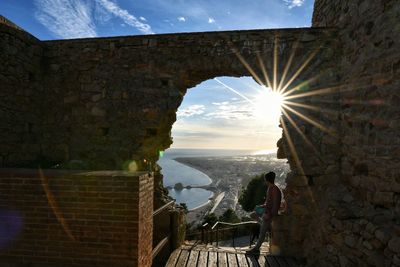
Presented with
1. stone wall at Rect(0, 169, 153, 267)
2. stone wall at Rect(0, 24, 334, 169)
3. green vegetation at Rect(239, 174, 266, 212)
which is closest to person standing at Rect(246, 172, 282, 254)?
stone wall at Rect(0, 24, 334, 169)

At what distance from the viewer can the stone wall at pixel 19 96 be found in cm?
534

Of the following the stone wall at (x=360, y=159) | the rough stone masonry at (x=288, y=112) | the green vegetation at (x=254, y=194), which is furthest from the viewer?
the green vegetation at (x=254, y=194)

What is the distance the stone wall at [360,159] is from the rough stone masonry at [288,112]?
0.06ft

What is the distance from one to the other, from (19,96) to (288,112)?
561 centimetres

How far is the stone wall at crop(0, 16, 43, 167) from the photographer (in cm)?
534

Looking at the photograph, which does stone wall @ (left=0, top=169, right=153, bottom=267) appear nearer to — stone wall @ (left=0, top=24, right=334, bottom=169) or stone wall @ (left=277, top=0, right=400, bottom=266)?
stone wall @ (left=0, top=24, right=334, bottom=169)

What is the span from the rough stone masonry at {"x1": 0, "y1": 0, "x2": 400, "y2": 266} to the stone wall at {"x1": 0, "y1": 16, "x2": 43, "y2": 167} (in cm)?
2

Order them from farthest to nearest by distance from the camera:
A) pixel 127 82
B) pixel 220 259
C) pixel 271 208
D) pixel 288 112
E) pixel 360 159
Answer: pixel 127 82 → pixel 288 112 → pixel 271 208 → pixel 220 259 → pixel 360 159

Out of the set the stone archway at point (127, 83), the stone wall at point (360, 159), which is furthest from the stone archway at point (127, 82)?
the stone wall at point (360, 159)

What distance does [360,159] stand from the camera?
451 centimetres

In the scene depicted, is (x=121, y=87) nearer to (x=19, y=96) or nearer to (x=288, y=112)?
(x=19, y=96)

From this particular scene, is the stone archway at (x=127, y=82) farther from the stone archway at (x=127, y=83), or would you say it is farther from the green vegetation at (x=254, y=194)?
the green vegetation at (x=254, y=194)

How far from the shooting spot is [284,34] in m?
5.44

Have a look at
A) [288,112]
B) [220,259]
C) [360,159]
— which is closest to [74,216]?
[220,259]
